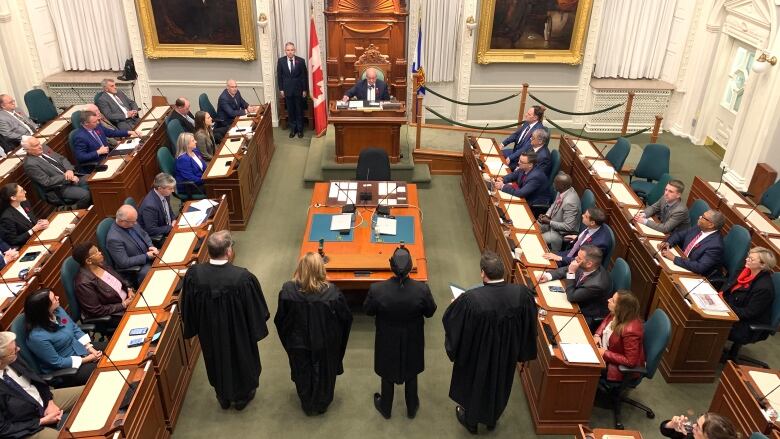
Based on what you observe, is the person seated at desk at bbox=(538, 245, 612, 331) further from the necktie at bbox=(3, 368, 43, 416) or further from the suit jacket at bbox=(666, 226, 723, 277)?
the necktie at bbox=(3, 368, 43, 416)

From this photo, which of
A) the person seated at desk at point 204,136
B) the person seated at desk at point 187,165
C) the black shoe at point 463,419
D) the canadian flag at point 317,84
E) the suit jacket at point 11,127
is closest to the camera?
the black shoe at point 463,419

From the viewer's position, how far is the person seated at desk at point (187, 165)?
7508 mm

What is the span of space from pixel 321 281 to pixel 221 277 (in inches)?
30.4

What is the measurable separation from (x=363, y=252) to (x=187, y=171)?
289cm

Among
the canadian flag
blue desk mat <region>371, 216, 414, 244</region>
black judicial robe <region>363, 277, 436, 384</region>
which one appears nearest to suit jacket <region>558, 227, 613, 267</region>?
blue desk mat <region>371, 216, 414, 244</region>

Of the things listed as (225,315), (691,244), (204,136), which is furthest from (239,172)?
(691,244)

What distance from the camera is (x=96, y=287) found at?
5.17 metres

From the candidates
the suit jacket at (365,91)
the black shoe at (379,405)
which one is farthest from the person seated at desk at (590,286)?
the suit jacket at (365,91)

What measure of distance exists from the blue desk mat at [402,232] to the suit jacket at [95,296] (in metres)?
2.57

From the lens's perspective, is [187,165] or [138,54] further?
[138,54]

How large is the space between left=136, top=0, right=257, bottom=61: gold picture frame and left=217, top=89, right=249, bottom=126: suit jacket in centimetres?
150

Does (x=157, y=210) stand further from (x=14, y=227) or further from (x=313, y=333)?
(x=313, y=333)

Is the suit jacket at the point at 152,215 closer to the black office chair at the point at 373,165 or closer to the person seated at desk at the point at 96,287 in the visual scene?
the person seated at desk at the point at 96,287

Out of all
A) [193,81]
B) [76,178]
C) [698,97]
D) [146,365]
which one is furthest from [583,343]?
[193,81]
